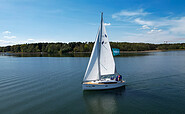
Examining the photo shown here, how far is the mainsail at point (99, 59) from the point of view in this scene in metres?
21.3

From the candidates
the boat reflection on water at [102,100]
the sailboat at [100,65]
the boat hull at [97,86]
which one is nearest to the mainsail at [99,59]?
the sailboat at [100,65]

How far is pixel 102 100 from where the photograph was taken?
61.7 feet

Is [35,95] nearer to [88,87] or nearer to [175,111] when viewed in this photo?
[88,87]

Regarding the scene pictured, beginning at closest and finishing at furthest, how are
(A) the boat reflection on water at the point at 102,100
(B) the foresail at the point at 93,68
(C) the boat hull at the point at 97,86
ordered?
(A) the boat reflection on water at the point at 102,100 → (C) the boat hull at the point at 97,86 → (B) the foresail at the point at 93,68

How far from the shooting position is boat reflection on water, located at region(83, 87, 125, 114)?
53.1 feet

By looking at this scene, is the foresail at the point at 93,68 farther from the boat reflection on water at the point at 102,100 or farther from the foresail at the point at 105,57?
the boat reflection on water at the point at 102,100

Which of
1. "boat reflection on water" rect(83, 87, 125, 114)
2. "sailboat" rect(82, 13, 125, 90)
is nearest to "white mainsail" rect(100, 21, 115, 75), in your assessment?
"sailboat" rect(82, 13, 125, 90)

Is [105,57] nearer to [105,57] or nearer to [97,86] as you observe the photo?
[105,57]

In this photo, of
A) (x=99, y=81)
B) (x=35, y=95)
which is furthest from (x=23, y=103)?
(x=99, y=81)

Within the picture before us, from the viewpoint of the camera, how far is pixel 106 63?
22.5 m

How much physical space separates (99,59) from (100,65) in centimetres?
114

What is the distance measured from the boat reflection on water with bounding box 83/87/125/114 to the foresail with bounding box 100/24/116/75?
12.0 ft

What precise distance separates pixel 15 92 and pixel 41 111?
958 centimetres

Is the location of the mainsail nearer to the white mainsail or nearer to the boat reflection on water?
the white mainsail
